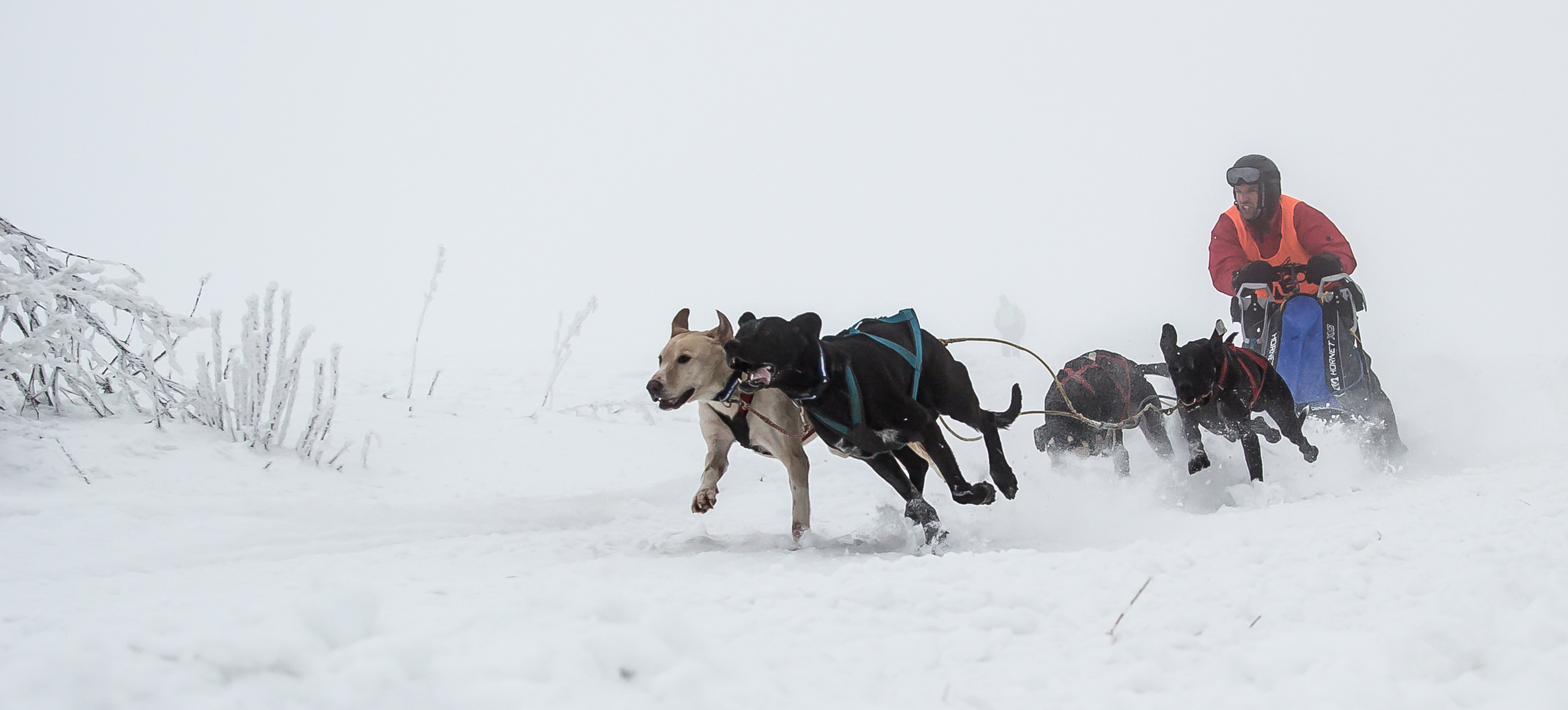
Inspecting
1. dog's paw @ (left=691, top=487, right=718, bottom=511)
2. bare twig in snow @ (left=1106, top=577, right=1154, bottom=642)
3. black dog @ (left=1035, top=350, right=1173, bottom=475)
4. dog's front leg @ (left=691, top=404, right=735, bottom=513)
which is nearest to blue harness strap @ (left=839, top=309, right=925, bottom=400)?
dog's front leg @ (left=691, top=404, right=735, bottom=513)

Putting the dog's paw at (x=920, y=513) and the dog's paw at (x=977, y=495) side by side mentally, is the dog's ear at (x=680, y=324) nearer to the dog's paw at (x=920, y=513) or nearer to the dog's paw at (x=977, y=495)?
the dog's paw at (x=920, y=513)

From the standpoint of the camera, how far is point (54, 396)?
412 cm

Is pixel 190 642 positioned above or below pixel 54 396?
below

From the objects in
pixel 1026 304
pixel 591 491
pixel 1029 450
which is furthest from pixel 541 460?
pixel 1026 304

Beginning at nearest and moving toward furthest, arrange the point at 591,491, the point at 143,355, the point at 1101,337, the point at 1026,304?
the point at 143,355 < the point at 591,491 < the point at 1101,337 < the point at 1026,304

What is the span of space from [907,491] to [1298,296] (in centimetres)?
324

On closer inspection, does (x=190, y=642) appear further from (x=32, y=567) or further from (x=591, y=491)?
(x=591, y=491)

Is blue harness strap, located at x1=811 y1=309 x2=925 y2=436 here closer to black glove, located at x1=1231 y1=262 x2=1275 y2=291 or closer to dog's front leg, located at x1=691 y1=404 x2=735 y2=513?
dog's front leg, located at x1=691 y1=404 x2=735 y2=513

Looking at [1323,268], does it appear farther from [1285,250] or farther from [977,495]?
[977,495]

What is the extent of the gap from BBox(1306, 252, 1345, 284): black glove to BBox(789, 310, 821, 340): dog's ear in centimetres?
367

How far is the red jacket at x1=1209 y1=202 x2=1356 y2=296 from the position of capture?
5637mm

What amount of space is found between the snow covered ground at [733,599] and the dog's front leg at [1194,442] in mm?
328

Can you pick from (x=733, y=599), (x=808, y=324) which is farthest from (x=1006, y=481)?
(x=733, y=599)

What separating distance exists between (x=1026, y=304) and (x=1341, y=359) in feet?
138
